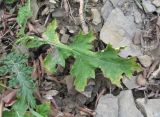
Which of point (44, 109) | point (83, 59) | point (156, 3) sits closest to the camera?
point (44, 109)

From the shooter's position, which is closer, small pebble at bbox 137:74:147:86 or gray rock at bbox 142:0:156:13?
small pebble at bbox 137:74:147:86

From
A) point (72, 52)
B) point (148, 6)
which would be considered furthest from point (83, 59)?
point (148, 6)

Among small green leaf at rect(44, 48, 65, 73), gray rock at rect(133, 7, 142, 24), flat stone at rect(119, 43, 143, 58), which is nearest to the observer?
small green leaf at rect(44, 48, 65, 73)

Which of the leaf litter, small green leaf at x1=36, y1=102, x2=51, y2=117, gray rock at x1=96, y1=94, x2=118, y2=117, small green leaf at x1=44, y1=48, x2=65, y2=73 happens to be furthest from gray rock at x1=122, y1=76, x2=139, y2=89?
small green leaf at x1=36, y1=102, x2=51, y2=117

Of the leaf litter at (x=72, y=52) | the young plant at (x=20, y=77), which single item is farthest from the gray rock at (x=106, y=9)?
the young plant at (x=20, y=77)

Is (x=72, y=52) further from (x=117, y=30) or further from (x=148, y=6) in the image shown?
(x=148, y=6)

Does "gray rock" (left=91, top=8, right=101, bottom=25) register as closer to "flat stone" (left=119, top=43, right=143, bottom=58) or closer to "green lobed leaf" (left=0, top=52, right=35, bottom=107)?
"flat stone" (left=119, top=43, right=143, bottom=58)

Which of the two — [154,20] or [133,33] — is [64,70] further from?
[154,20]
